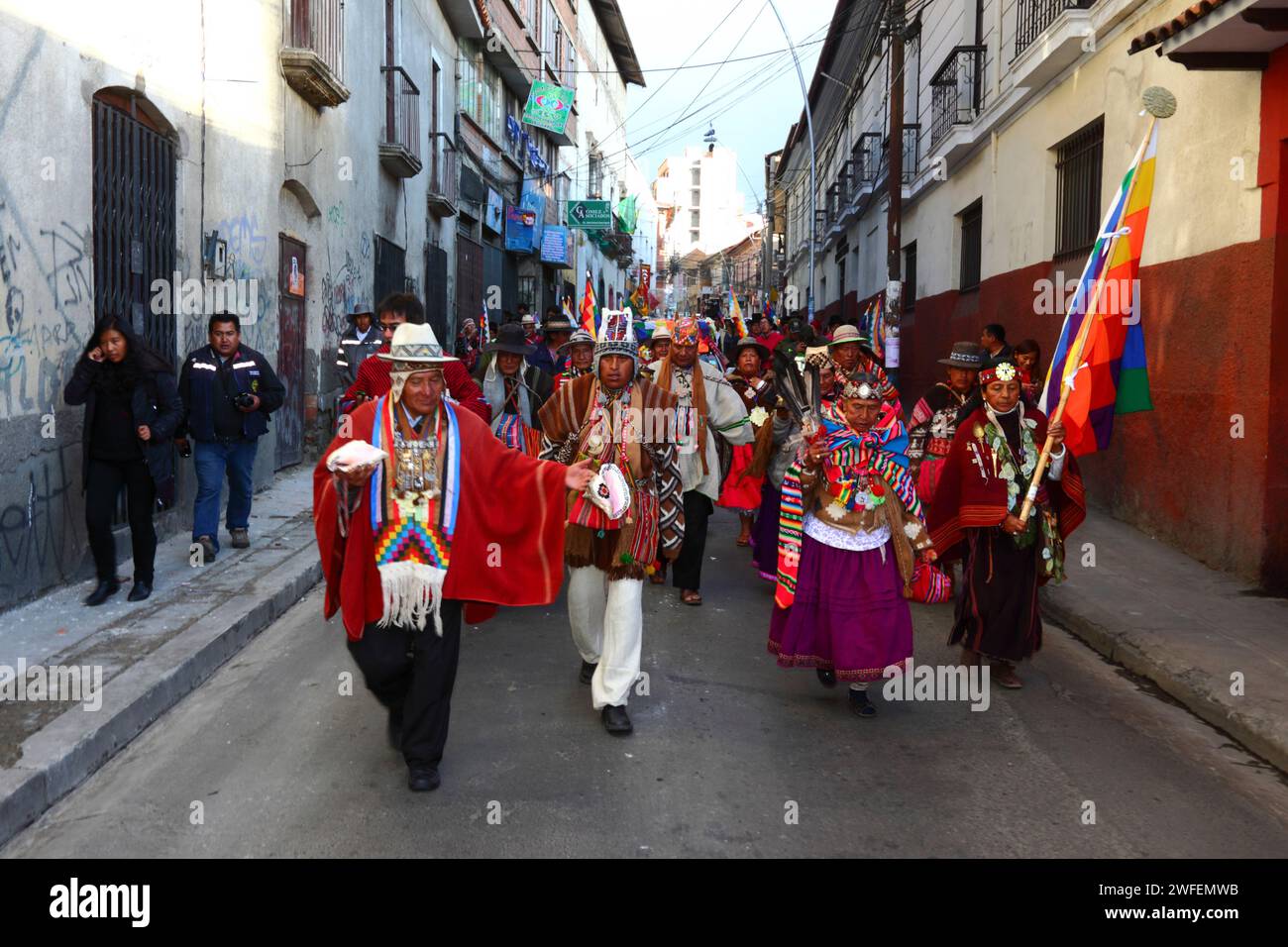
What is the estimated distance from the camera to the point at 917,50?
874 inches

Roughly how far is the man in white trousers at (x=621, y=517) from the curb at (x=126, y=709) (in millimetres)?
1980

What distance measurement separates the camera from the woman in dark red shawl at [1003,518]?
5.72 meters

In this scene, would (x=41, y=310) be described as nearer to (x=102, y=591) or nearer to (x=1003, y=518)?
(x=102, y=591)

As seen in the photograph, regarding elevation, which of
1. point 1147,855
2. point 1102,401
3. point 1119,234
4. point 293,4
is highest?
point 293,4

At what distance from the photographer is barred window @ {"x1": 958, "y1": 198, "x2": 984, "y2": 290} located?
17.2 meters

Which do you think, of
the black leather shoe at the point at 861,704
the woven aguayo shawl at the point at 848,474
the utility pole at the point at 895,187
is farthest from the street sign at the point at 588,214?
the black leather shoe at the point at 861,704

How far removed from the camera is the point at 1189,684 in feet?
18.6

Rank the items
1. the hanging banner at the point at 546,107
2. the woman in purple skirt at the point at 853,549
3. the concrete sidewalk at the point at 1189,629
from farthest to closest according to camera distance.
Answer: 1. the hanging banner at the point at 546,107
2. the concrete sidewalk at the point at 1189,629
3. the woman in purple skirt at the point at 853,549

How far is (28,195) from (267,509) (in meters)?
4.22

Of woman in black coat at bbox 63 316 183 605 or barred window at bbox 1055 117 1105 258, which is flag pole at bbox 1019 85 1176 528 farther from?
barred window at bbox 1055 117 1105 258

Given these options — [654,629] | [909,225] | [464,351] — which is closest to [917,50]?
[909,225]

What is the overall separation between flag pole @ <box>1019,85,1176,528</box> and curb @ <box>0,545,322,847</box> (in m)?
4.26

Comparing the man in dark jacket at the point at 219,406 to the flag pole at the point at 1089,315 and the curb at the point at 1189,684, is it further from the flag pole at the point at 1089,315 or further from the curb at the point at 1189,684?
the curb at the point at 1189,684

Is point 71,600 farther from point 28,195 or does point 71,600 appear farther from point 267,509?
point 267,509
